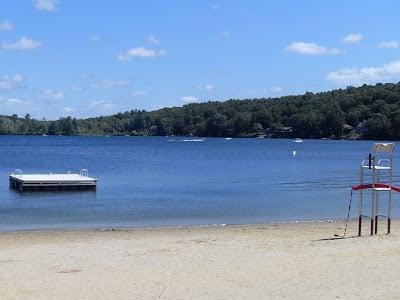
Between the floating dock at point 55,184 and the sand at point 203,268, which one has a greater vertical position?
the sand at point 203,268

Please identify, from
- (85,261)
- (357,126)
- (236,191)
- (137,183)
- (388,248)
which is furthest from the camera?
(357,126)

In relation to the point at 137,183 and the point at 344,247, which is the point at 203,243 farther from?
the point at 137,183

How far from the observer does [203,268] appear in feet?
36.6

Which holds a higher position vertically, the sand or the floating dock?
the sand

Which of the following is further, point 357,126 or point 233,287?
point 357,126

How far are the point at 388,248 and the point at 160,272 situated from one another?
480 cm

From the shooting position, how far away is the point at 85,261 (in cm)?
1217

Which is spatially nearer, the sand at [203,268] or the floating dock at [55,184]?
the sand at [203,268]

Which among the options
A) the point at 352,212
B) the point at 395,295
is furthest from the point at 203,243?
the point at 352,212

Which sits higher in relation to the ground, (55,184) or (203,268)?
(203,268)

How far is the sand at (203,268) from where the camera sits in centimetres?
934

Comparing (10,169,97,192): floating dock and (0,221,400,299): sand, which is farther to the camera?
(10,169,97,192): floating dock

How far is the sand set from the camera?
9336 mm

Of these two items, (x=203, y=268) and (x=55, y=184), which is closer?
(x=203, y=268)
